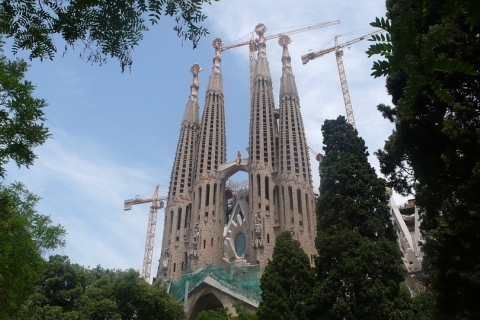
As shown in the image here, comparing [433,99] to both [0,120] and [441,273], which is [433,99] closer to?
[441,273]

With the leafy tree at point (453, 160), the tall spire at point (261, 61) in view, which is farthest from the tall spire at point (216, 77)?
the leafy tree at point (453, 160)

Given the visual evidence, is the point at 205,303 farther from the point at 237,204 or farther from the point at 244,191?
the point at 244,191

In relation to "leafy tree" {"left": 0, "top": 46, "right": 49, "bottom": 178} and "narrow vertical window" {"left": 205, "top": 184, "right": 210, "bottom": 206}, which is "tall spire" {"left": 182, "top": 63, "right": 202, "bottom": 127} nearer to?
"narrow vertical window" {"left": 205, "top": 184, "right": 210, "bottom": 206}

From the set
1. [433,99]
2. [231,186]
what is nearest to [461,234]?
[433,99]

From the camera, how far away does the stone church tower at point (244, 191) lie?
4300 centimetres

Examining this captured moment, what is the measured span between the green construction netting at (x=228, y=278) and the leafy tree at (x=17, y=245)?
2463cm

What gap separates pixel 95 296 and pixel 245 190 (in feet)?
105

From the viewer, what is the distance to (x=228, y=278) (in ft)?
125

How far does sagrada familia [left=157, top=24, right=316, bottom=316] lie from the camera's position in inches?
1693

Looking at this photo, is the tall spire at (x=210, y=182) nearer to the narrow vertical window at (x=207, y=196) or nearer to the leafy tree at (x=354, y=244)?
the narrow vertical window at (x=207, y=196)

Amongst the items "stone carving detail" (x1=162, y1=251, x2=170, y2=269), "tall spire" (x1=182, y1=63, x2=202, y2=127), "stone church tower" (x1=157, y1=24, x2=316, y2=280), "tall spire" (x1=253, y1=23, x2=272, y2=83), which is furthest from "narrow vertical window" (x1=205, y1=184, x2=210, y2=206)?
"tall spire" (x1=253, y1=23, x2=272, y2=83)

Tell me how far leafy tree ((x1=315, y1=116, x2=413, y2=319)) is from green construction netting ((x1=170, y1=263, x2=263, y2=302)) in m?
19.4

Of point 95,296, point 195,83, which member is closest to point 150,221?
point 195,83

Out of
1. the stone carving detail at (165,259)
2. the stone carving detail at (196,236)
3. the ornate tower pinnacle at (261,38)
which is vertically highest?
the ornate tower pinnacle at (261,38)
